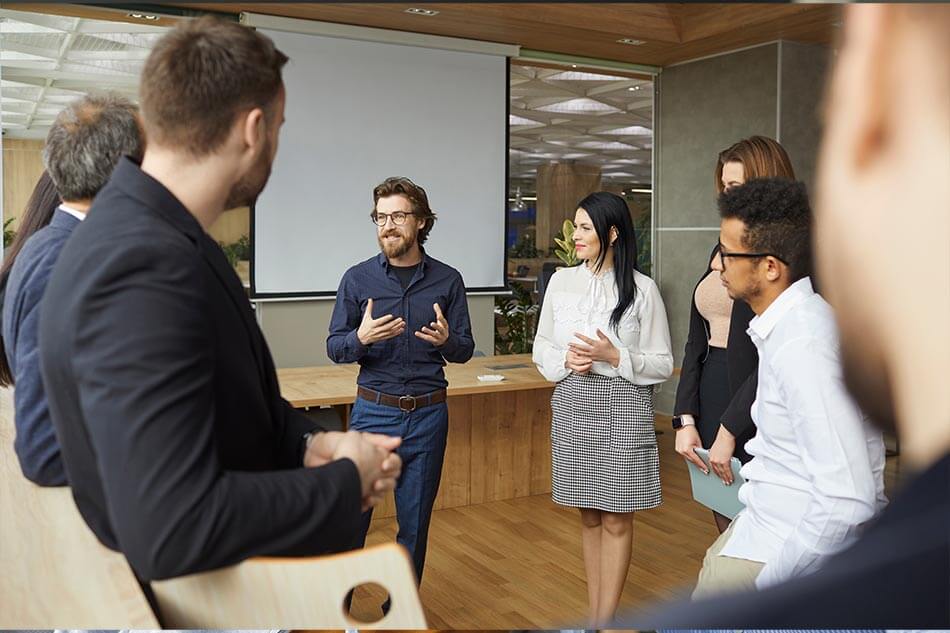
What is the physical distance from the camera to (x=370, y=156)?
3.16m

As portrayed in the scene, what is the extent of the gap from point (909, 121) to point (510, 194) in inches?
143

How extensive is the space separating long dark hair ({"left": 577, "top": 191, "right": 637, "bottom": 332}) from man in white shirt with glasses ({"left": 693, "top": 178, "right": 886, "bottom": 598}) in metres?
0.54

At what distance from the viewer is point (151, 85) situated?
20.2 inches

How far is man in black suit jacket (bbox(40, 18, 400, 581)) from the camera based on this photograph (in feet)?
1.50

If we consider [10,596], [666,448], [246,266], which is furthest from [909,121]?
[666,448]

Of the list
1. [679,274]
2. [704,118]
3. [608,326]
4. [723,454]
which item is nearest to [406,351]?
[608,326]

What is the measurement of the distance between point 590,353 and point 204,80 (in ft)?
3.77

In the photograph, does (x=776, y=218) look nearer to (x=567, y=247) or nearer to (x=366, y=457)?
(x=366, y=457)

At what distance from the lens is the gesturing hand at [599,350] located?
156cm

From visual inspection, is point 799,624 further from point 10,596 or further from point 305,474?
point 10,596

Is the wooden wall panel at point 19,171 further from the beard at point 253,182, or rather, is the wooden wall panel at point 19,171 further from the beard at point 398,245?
the beard at point 253,182

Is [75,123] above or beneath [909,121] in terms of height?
above

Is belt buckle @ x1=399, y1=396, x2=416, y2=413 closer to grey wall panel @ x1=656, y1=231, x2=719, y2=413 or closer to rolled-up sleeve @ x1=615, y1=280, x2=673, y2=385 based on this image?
rolled-up sleeve @ x1=615, y1=280, x2=673, y2=385

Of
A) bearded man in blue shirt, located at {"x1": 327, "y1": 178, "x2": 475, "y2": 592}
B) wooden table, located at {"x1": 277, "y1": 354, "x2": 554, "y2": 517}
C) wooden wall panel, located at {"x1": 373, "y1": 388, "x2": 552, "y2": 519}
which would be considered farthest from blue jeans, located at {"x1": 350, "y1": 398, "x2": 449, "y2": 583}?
wooden wall panel, located at {"x1": 373, "y1": 388, "x2": 552, "y2": 519}
